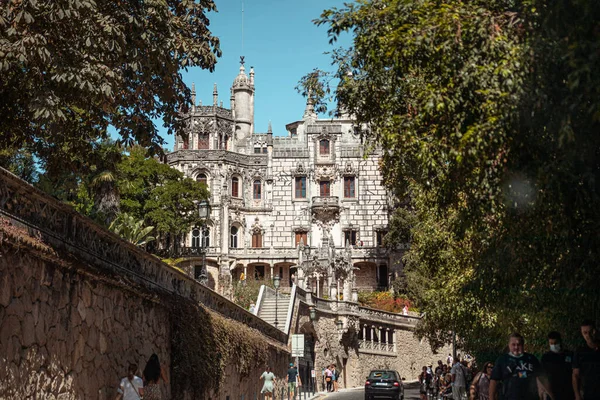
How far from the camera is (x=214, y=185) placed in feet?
231

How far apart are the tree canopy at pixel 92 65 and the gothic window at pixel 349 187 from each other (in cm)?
5686

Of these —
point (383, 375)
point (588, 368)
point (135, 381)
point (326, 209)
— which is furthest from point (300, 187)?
point (588, 368)

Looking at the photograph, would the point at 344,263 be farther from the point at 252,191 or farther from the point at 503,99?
the point at 503,99

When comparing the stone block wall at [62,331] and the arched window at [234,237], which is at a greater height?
the arched window at [234,237]

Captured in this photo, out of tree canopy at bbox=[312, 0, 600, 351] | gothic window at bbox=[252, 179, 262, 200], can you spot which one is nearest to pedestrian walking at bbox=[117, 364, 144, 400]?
tree canopy at bbox=[312, 0, 600, 351]

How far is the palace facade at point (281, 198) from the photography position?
70312 mm

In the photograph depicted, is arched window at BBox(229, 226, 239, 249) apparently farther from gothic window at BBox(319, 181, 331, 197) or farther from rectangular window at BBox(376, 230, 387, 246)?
rectangular window at BBox(376, 230, 387, 246)

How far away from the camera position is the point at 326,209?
72.6 metres

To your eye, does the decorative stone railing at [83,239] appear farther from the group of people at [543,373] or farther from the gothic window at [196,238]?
the gothic window at [196,238]

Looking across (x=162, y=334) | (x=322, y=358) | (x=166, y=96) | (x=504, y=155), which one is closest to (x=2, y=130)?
(x=166, y=96)

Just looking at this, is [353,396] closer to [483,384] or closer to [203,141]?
[483,384]

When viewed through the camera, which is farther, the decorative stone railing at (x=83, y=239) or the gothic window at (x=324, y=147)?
the gothic window at (x=324, y=147)

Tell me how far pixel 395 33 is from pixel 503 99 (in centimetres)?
Result: 213

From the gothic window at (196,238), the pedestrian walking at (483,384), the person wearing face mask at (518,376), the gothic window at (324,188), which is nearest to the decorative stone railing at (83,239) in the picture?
the person wearing face mask at (518,376)
